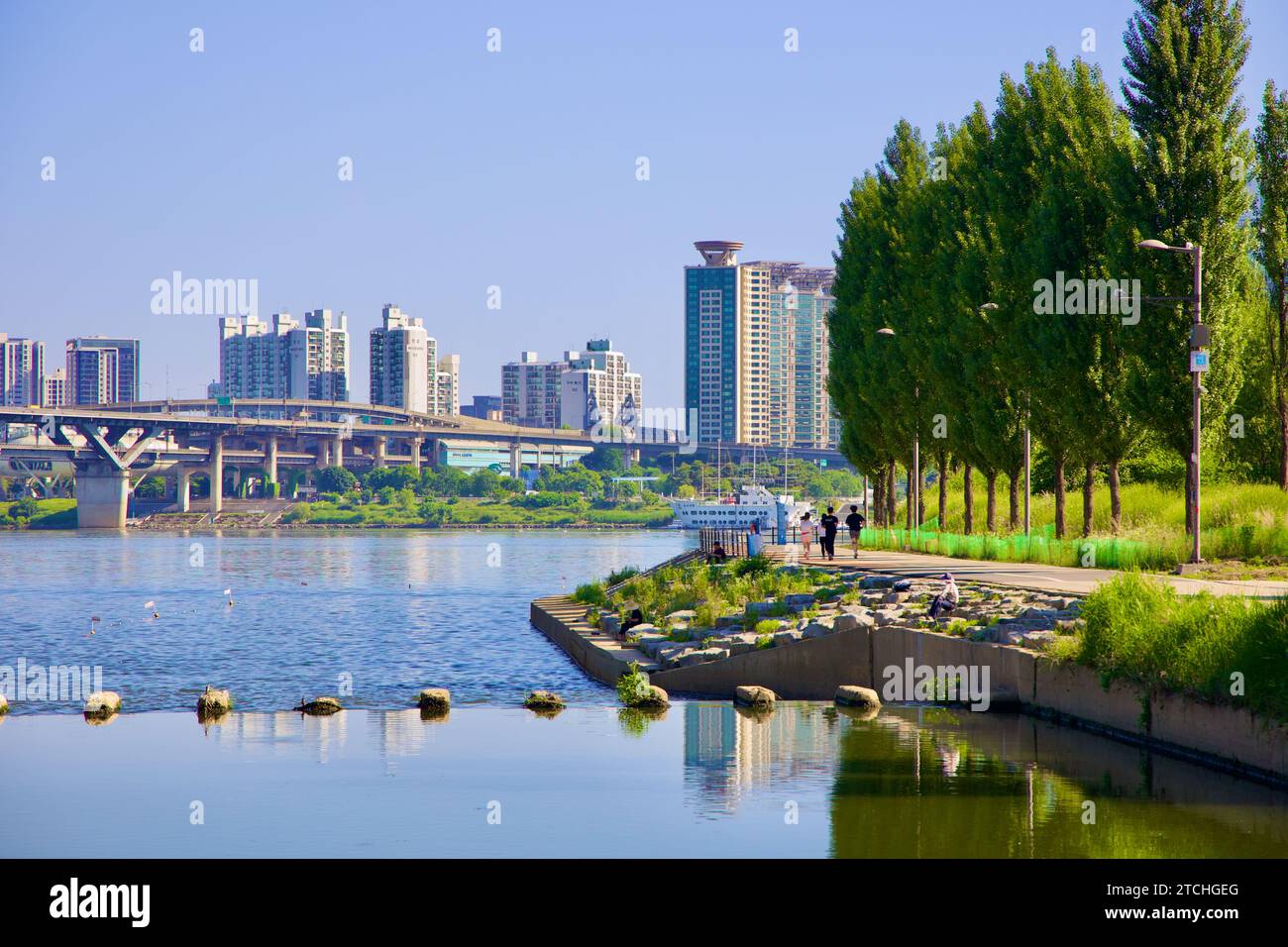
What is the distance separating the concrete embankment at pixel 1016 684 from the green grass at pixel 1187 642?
0.22m

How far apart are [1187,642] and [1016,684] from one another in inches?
202

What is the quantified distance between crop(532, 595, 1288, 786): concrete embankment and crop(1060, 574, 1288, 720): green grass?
0.22 m

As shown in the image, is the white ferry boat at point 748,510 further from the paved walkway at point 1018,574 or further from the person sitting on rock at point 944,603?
the person sitting on rock at point 944,603

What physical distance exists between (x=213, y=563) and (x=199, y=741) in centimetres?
9841

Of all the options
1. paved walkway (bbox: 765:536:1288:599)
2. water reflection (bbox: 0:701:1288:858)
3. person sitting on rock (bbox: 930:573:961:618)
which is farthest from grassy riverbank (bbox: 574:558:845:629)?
water reflection (bbox: 0:701:1288:858)

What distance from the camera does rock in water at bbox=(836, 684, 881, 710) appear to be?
26503mm

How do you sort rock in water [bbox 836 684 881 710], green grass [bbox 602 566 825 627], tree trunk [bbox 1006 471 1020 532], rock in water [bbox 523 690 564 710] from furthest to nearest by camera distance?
tree trunk [bbox 1006 471 1020 532] → green grass [bbox 602 566 825 627] → rock in water [bbox 523 690 564 710] → rock in water [bbox 836 684 881 710]

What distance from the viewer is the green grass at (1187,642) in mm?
17859

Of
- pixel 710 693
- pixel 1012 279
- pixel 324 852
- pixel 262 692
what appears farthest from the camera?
pixel 1012 279

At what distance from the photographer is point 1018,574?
3625 cm

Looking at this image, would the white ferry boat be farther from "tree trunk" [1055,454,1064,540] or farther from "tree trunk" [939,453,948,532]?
"tree trunk" [1055,454,1064,540]
